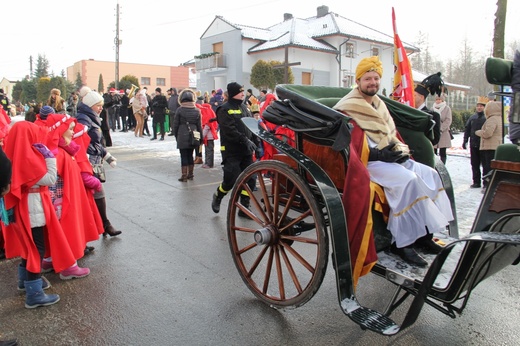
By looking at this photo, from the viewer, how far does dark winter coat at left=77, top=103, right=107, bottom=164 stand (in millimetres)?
5230

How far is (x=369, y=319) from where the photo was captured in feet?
9.15

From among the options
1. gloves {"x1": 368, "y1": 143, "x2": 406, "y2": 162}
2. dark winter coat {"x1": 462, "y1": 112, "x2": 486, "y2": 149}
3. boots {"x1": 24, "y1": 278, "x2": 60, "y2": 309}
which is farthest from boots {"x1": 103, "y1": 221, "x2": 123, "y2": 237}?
dark winter coat {"x1": 462, "y1": 112, "x2": 486, "y2": 149}

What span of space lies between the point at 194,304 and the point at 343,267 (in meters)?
1.44

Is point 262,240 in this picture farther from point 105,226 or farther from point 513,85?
point 105,226

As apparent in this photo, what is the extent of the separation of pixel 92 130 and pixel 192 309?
2.82 metres

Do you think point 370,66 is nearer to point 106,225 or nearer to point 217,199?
point 217,199

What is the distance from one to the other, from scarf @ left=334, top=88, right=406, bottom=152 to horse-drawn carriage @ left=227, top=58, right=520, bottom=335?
0.35m

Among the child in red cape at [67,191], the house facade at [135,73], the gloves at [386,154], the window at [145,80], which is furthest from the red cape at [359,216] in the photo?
the window at [145,80]

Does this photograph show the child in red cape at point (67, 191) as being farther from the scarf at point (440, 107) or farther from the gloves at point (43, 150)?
the scarf at point (440, 107)

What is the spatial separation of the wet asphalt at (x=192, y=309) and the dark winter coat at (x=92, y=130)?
1.06 m

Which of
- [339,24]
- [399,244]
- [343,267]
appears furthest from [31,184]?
[339,24]

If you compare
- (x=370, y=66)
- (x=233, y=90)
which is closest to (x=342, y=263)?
(x=370, y=66)

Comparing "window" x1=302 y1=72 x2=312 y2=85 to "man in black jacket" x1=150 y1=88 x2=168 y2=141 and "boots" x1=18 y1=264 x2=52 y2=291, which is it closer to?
"man in black jacket" x1=150 y1=88 x2=168 y2=141

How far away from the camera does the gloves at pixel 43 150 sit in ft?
11.8
